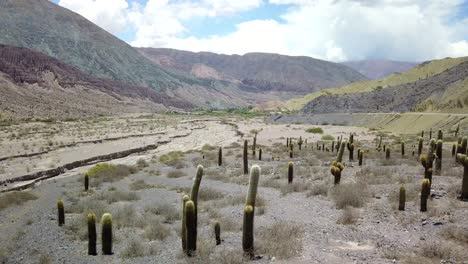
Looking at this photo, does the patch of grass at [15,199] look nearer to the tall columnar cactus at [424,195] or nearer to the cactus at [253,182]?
the cactus at [253,182]

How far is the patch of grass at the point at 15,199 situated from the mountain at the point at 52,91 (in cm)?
6657

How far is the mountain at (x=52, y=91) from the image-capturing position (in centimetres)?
9425

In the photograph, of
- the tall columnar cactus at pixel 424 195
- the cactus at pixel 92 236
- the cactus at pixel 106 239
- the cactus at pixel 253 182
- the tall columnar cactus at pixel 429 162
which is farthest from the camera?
the tall columnar cactus at pixel 429 162

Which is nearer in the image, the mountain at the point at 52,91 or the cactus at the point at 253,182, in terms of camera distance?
the cactus at the point at 253,182

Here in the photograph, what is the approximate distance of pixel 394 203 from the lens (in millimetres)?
15164

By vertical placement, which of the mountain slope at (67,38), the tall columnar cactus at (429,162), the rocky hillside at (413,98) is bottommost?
the tall columnar cactus at (429,162)

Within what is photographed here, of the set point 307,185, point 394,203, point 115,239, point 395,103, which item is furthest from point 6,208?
point 395,103

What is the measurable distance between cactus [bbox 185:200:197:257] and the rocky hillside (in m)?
48.0

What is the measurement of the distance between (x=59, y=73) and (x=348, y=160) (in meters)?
116

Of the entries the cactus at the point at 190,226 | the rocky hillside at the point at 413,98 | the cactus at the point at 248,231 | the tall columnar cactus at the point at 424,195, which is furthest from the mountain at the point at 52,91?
the tall columnar cactus at the point at 424,195

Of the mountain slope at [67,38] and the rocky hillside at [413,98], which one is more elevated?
the mountain slope at [67,38]

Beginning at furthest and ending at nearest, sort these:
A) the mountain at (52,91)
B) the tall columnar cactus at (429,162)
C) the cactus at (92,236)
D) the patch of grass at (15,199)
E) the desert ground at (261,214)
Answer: the mountain at (52,91) < the patch of grass at (15,199) < the tall columnar cactus at (429,162) < the cactus at (92,236) < the desert ground at (261,214)

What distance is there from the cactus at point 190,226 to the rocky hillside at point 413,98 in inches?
1891

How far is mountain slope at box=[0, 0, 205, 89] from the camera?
156125 millimetres
